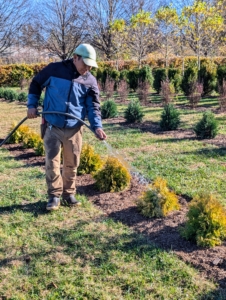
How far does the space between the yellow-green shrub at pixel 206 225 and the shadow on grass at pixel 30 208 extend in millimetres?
1687

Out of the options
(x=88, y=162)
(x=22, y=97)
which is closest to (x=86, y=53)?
(x=88, y=162)

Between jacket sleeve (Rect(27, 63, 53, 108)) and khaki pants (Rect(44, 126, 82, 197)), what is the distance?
0.32 meters

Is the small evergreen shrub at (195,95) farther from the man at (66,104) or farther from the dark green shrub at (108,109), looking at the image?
the man at (66,104)

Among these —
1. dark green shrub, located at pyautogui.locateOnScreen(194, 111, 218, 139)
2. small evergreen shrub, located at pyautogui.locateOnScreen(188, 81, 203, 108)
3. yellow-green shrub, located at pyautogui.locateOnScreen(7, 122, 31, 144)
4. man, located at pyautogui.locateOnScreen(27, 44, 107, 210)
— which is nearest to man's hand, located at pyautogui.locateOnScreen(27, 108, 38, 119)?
man, located at pyautogui.locateOnScreen(27, 44, 107, 210)

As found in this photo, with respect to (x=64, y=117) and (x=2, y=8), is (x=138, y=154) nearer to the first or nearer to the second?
(x=64, y=117)

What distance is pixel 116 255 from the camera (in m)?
3.13

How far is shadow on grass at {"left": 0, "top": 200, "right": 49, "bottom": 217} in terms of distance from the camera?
4.11 metres

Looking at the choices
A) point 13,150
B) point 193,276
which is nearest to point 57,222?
point 193,276

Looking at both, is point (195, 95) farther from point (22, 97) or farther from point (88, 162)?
point (22, 97)

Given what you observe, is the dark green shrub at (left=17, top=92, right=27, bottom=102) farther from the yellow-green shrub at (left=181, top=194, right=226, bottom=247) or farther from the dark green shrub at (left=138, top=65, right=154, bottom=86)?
the yellow-green shrub at (left=181, top=194, right=226, bottom=247)

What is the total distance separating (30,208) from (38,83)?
58.9 inches

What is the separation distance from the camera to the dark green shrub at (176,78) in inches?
629

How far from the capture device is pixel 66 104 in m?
3.73

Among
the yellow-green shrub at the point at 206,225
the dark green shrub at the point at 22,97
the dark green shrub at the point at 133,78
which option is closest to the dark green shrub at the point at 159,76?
the dark green shrub at the point at 133,78
